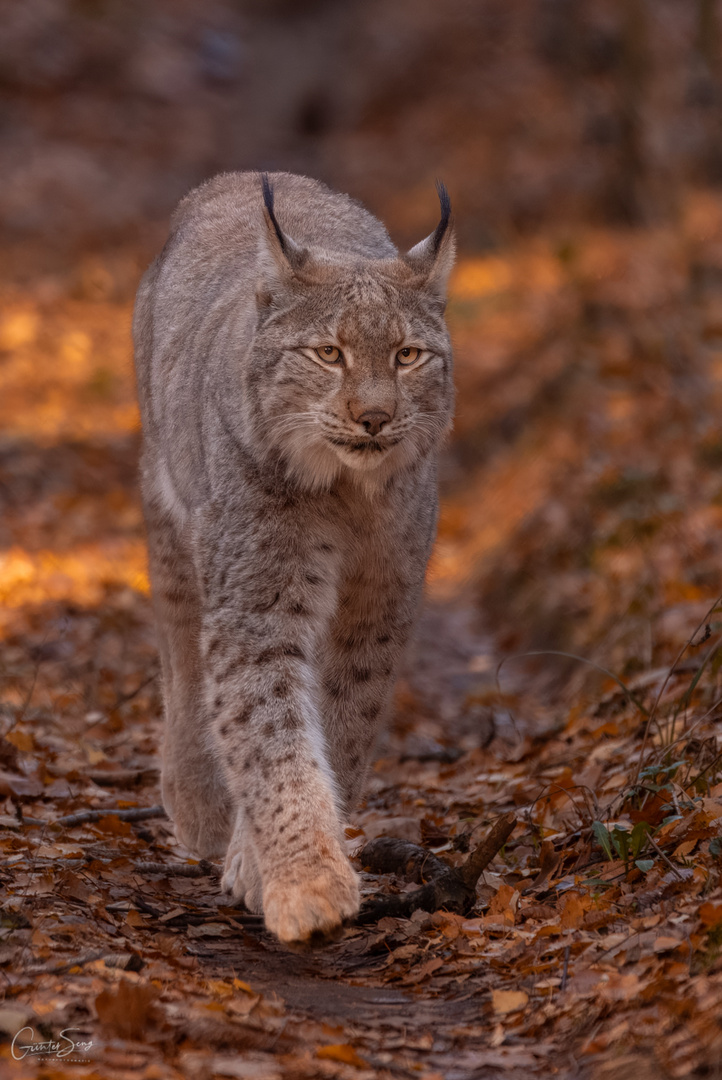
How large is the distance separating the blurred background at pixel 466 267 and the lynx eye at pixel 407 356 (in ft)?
9.02

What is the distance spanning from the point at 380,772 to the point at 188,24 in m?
26.4

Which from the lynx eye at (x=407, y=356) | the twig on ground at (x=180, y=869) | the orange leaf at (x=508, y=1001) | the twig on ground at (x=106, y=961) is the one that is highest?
the lynx eye at (x=407, y=356)

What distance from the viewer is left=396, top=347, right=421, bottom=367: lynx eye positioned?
15.1 ft

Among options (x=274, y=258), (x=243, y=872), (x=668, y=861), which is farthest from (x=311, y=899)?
(x=274, y=258)

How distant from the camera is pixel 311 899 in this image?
12.8 feet

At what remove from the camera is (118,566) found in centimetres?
943

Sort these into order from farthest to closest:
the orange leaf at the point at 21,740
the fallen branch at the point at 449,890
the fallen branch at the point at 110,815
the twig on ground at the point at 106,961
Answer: the orange leaf at the point at 21,740 < the fallen branch at the point at 110,815 < the fallen branch at the point at 449,890 < the twig on ground at the point at 106,961

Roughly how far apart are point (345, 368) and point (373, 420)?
26cm

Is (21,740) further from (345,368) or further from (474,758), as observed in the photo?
(345,368)

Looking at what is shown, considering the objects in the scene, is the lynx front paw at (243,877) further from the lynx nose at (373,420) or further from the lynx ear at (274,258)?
the lynx ear at (274,258)

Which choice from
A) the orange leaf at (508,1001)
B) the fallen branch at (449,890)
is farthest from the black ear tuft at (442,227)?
the orange leaf at (508,1001)

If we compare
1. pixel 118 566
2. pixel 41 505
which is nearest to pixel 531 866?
pixel 118 566

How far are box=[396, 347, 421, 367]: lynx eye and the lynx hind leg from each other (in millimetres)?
→ 1751

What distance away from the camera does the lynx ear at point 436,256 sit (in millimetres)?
4848
